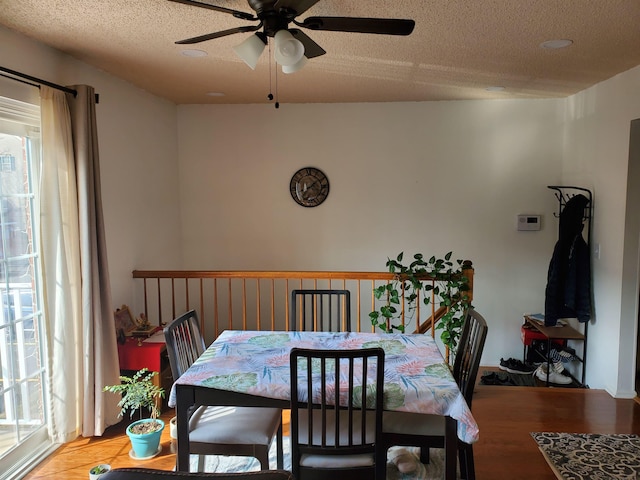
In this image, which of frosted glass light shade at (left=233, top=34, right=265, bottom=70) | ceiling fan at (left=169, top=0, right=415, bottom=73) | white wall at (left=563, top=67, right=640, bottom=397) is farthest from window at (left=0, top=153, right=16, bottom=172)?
white wall at (left=563, top=67, right=640, bottom=397)

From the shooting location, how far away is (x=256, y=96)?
4773 millimetres

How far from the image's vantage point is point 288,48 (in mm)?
2035

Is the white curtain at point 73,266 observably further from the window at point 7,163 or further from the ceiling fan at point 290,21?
the ceiling fan at point 290,21

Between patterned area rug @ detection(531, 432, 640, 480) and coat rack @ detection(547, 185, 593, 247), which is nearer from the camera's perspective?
patterned area rug @ detection(531, 432, 640, 480)

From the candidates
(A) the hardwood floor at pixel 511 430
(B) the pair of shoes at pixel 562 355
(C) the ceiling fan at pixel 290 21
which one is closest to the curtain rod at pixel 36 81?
(C) the ceiling fan at pixel 290 21

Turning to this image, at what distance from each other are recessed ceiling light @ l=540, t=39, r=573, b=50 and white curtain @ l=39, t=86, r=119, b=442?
293 centimetres

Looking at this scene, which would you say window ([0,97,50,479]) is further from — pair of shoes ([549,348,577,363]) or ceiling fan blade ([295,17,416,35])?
pair of shoes ([549,348,577,363])

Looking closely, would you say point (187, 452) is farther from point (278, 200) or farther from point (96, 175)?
point (278, 200)

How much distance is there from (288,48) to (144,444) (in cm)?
246

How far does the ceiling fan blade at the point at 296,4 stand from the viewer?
1.87 m

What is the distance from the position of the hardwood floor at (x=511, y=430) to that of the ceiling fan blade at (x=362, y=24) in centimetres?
244

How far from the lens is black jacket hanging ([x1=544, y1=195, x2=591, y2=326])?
4281 mm

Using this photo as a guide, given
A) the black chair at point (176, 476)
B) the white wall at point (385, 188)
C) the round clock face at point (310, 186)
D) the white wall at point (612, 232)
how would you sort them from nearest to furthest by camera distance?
the black chair at point (176, 476) < the white wall at point (612, 232) < the white wall at point (385, 188) < the round clock face at point (310, 186)

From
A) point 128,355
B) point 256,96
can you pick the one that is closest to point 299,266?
point 256,96
